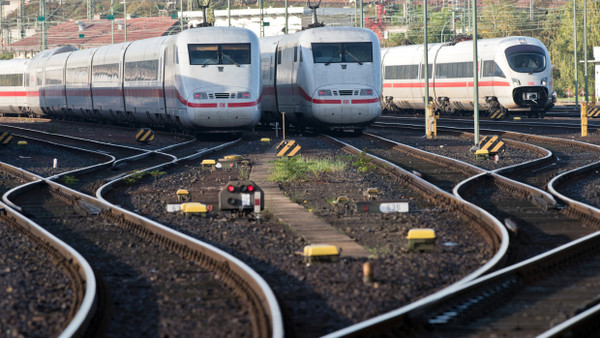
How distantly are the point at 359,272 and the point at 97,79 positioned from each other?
2986cm

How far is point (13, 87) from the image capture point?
50625 millimetres

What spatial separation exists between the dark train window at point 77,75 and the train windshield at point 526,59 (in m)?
16.4

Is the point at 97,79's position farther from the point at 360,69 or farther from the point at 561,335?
the point at 561,335

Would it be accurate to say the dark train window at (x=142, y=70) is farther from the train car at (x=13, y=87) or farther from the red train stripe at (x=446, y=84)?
the train car at (x=13, y=87)

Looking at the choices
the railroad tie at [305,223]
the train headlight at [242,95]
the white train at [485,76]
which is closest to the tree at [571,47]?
the white train at [485,76]

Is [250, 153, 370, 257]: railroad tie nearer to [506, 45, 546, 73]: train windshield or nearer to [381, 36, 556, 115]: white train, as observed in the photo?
[506, 45, 546, 73]: train windshield

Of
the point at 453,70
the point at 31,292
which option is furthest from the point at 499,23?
the point at 31,292

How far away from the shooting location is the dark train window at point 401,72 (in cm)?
4478

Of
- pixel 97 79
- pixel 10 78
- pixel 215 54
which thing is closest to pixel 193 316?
pixel 215 54

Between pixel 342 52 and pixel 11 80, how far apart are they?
92.0 ft

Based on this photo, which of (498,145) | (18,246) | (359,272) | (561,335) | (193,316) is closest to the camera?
(561,335)

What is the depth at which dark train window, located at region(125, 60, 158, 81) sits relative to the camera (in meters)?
29.8

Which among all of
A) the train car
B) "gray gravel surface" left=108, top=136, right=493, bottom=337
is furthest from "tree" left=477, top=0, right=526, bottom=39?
"gray gravel surface" left=108, top=136, right=493, bottom=337

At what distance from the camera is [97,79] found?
37.0 meters
